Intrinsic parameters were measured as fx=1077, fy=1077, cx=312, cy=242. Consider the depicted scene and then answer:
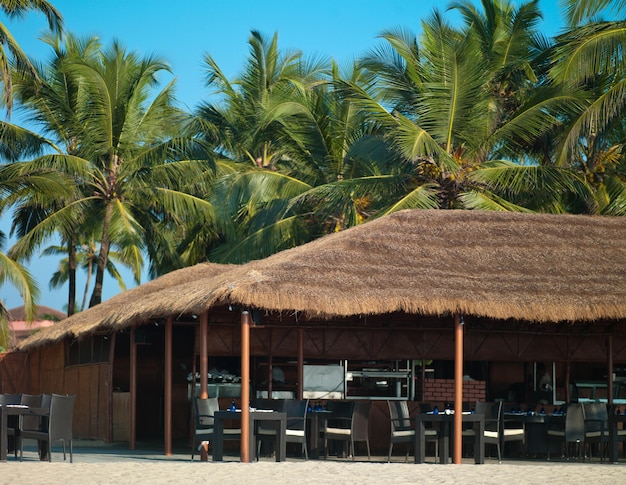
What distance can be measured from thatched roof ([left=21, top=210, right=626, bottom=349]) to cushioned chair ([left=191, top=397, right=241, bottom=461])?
4.16ft

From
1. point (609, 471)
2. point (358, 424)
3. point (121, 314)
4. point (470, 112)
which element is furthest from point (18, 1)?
point (609, 471)

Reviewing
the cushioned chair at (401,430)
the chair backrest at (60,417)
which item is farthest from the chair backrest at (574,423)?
the chair backrest at (60,417)

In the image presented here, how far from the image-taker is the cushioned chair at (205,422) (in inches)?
538

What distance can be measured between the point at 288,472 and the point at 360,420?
109 inches

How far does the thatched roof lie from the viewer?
13.6m

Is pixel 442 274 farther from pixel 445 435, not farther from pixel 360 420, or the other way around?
pixel 360 420

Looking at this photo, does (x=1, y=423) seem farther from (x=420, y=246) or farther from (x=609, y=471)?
(x=609, y=471)

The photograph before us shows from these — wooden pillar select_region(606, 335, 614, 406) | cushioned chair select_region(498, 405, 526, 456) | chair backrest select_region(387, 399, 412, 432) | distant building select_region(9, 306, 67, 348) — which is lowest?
cushioned chair select_region(498, 405, 526, 456)

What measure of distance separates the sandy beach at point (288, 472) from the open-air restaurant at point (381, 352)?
1.75 feet

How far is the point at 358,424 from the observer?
14531 millimetres

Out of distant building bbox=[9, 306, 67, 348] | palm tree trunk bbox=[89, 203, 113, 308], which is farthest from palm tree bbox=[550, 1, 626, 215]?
distant building bbox=[9, 306, 67, 348]

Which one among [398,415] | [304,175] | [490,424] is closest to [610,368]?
[490,424]

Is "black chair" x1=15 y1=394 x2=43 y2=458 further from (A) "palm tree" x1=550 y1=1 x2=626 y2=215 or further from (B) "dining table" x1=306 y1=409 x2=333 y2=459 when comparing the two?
(A) "palm tree" x1=550 y1=1 x2=626 y2=215

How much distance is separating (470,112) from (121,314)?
902 centimetres
